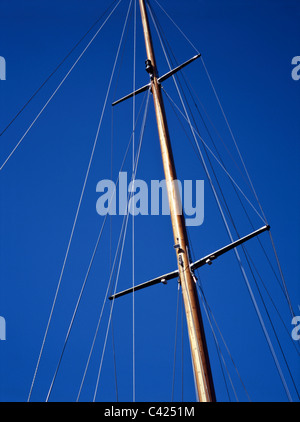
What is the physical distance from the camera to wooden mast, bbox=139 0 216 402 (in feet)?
17.9

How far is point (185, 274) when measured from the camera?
6535 millimetres

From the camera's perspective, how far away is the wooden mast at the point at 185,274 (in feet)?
17.9
